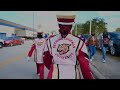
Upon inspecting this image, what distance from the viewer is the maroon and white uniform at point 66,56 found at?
224 centimetres

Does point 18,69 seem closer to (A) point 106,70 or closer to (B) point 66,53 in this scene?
(A) point 106,70

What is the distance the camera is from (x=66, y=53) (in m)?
2.25

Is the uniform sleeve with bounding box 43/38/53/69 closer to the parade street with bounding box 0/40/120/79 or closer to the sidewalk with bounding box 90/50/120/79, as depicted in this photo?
the parade street with bounding box 0/40/120/79

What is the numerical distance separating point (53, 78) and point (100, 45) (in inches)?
226

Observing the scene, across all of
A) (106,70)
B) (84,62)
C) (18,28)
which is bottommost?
(106,70)

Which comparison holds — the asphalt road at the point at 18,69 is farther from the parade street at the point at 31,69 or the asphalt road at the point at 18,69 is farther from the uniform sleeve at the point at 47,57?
the uniform sleeve at the point at 47,57

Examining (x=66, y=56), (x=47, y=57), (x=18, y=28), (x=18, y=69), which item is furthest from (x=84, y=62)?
(x=18, y=28)

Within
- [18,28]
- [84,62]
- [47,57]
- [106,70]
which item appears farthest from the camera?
[18,28]

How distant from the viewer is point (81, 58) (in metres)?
2.20

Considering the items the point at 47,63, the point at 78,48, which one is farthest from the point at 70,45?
the point at 47,63

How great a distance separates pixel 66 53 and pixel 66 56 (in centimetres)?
3
